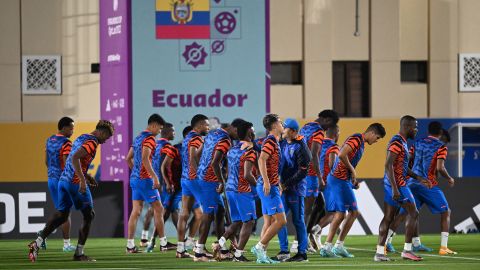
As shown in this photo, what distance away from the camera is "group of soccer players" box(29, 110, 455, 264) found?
2034cm

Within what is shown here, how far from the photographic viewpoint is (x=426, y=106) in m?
41.5

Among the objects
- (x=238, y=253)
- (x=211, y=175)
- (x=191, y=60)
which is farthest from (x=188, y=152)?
(x=191, y=60)

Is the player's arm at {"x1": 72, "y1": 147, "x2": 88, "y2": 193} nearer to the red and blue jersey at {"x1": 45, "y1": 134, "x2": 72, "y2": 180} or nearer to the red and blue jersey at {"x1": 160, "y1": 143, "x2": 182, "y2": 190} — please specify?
the red and blue jersey at {"x1": 45, "y1": 134, "x2": 72, "y2": 180}

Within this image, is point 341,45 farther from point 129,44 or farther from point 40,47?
point 129,44

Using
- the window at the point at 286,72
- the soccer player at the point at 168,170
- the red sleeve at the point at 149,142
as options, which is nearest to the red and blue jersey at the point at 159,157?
the soccer player at the point at 168,170

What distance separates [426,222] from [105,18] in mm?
8718

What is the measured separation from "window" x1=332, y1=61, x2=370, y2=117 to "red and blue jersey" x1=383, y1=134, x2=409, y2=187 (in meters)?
21.0

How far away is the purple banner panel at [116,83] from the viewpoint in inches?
1117

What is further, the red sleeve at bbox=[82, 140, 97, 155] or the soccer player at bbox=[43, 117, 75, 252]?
the soccer player at bbox=[43, 117, 75, 252]

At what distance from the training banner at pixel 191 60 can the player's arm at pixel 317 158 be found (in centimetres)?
573

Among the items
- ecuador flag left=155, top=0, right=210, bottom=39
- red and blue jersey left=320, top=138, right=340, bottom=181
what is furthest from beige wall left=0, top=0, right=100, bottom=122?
red and blue jersey left=320, top=138, right=340, bottom=181

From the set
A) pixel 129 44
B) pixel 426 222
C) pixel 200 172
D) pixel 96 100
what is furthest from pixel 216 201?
pixel 96 100

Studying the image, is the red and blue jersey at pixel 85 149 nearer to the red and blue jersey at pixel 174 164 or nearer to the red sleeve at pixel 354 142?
the red and blue jersey at pixel 174 164

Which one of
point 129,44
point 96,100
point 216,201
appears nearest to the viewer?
point 216,201
